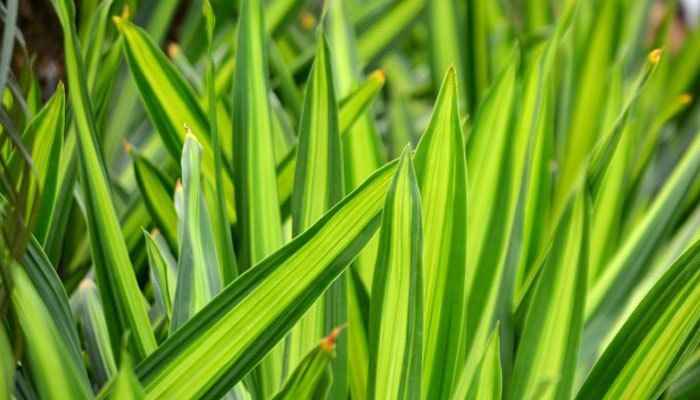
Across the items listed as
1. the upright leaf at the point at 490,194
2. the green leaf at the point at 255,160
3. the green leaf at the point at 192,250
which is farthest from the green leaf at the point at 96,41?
the upright leaf at the point at 490,194

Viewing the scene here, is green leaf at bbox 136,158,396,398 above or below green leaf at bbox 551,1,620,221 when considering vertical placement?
below

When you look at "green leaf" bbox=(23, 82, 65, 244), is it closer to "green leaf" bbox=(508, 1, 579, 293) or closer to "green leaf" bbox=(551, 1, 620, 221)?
"green leaf" bbox=(508, 1, 579, 293)

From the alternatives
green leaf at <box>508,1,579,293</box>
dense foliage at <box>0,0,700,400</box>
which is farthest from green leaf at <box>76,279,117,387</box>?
green leaf at <box>508,1,579,293</box>

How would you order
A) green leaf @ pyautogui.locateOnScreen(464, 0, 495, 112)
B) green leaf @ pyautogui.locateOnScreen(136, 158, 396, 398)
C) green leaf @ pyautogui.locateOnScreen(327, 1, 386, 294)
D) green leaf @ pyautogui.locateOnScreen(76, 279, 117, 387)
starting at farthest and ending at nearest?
green leaf @ pyautogui.locateOnScreen(464, 0, 495, 112)
green leaf @ pyautogui.locateOnScreen(327, 1, 386, 294)
green leaf @ pyautogui.locateOnScreen(76, 279, 117, 387)
green leaf @ pyautogui.locateOnScreen(136, 158, 396, 398)

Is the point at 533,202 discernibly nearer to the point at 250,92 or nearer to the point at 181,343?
the point at 250,92

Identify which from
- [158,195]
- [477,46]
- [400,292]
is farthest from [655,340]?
[477,46]

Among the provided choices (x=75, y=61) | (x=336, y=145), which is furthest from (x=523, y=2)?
(x=75, y=61)
